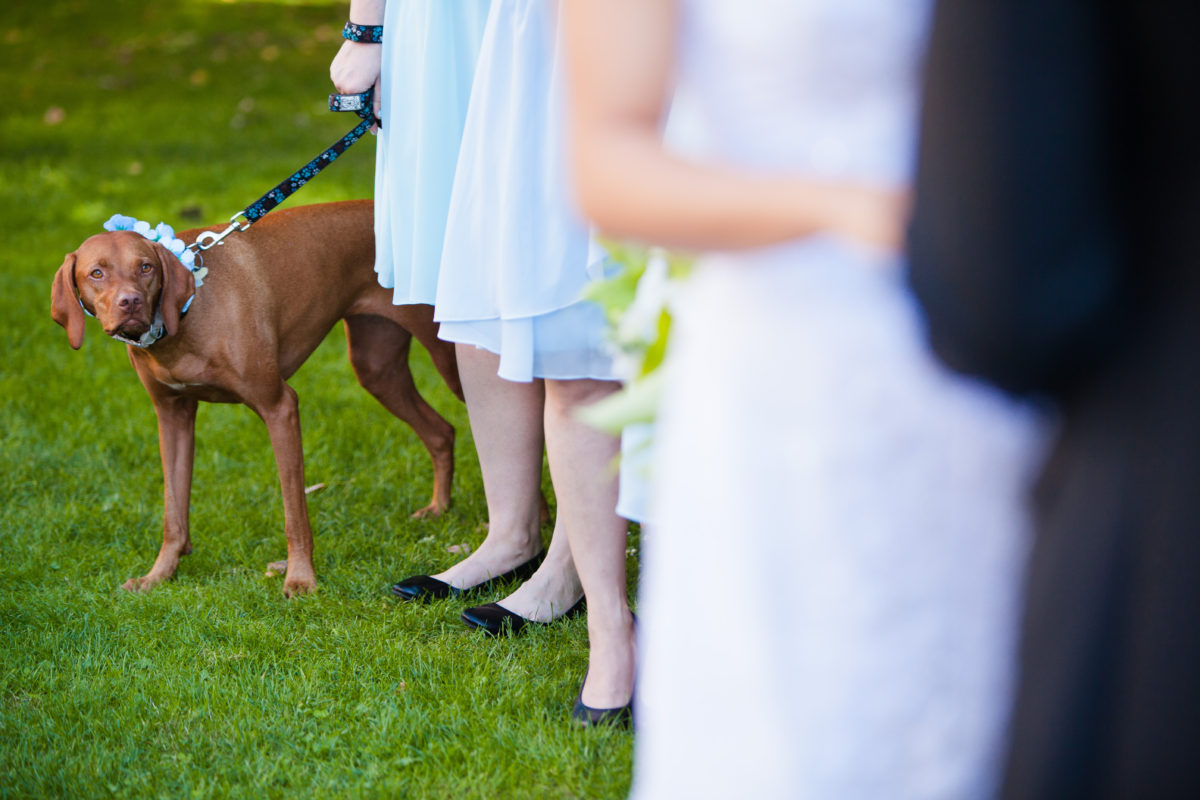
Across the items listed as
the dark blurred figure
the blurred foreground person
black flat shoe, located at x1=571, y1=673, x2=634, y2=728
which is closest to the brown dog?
Answer: black flat shoe, located at x1=571, y1=673, x2=634, y2=728

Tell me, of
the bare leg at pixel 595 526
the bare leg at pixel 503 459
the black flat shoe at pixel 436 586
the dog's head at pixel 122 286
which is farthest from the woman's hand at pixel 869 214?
the dog's head at pixel 122 286

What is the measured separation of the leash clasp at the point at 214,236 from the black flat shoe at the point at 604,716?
2087 mm

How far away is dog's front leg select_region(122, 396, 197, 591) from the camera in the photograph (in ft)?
12.5

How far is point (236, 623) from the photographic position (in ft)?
11.1

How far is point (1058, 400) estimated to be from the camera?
876 millimetres

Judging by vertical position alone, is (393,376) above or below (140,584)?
above

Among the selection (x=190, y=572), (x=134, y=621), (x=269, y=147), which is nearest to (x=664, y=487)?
(x=134, y=621)

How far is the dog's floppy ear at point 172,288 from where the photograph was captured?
3.61 meters

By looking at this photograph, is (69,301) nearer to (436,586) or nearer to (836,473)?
(436,586)

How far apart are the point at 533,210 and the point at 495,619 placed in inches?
45.2

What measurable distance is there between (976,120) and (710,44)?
12.3 inches

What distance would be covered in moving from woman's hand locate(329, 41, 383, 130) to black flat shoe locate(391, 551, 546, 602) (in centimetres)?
146

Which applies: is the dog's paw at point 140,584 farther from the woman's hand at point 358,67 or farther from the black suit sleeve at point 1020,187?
the black suit sleeve at point 1020,187

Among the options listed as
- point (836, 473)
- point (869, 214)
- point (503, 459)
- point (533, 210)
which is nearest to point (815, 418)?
point (836, 473)
